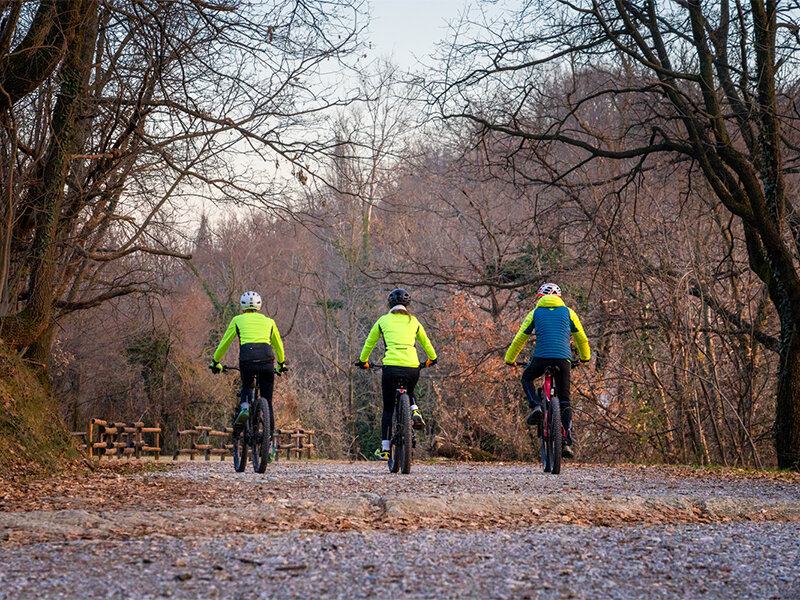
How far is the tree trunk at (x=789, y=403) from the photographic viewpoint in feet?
42.3

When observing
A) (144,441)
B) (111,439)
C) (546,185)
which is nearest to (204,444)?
(144,441)

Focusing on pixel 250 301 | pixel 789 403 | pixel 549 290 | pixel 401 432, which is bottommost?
pixel 401 432

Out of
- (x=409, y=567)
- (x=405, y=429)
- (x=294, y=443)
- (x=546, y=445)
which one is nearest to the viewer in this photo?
(x=409, y=567)

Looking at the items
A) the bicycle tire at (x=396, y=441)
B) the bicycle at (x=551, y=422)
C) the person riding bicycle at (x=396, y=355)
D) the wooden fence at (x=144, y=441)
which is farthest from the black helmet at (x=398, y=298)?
the wooden fence at (x=144, y=441)

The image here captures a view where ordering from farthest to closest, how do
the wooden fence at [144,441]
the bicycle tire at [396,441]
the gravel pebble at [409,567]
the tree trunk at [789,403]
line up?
the wooden fence at [144,441] → the tree trunk at [789,403] → the bicycle tire at [396,441] → the gravel pebble at [409,567]

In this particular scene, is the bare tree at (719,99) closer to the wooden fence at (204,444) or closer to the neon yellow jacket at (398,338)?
the neon yellow jacket at (398,338)

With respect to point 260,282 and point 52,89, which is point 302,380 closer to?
point 260,282

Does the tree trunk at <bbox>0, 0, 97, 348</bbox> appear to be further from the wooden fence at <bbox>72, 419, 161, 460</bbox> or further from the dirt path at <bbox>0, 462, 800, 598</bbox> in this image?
the wooden fence at <bbox>72, 419, 161, 460</bbox>

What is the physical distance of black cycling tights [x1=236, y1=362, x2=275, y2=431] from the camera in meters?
11.9

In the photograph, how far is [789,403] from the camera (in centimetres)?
1299

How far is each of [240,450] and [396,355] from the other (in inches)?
103

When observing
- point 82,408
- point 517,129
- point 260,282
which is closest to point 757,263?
point 517,129

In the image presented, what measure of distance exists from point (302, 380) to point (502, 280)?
21.8 meters

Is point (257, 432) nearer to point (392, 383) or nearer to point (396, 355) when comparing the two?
point (392, 383)
